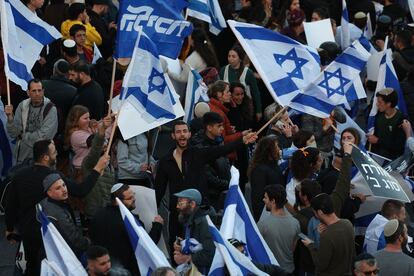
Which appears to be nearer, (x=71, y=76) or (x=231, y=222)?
(x=231, y=222)

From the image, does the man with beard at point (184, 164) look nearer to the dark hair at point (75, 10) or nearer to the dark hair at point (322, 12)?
the dark hair at point (75, 10)

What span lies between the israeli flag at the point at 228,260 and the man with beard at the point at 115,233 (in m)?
1.20

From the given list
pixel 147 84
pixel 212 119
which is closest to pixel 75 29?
pixel 212 119

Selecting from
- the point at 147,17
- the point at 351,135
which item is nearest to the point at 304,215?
the point at 351,135

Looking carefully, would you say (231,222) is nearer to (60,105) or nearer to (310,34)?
(60,105)

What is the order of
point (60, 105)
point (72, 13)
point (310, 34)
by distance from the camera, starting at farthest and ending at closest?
point (310, 34) → point (72, 13) → point (60, 105)

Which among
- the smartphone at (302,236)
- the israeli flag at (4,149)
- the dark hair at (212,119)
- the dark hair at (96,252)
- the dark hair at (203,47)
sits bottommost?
the israeli flag at (4,149)

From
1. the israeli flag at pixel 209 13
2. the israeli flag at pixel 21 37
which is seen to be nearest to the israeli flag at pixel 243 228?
the israeli flag at pixel 21 37

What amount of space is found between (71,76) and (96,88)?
1.29ft

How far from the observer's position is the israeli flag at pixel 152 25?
1571 cm

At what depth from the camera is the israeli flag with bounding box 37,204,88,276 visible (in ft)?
42.8

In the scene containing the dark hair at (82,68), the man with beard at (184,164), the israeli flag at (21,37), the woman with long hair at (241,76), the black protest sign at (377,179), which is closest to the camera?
the black protest sign at (377,179)

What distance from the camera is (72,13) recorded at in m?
19.6

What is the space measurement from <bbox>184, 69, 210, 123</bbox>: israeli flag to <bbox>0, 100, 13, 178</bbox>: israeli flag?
7.30 ft
